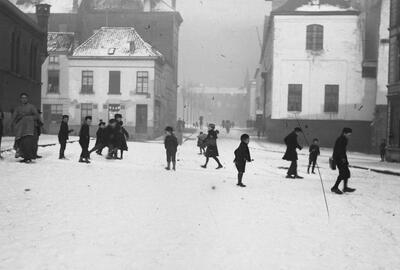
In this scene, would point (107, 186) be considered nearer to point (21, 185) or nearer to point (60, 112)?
point (21, 185)

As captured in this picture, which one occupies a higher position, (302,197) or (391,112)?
(391,112)

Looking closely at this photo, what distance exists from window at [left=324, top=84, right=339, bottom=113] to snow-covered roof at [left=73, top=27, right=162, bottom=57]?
48.9ft

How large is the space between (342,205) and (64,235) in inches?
235

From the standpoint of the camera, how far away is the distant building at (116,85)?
136ft

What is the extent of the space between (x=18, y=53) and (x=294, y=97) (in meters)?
19.9

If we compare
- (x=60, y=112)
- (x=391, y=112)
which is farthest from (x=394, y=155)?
(x=60, y=112)

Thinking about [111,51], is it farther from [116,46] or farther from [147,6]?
[147,6]

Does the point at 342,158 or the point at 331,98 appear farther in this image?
the point at 331,98

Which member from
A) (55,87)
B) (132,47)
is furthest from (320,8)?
(55,87)

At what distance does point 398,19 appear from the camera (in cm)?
2536

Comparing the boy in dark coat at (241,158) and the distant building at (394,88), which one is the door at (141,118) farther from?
the boy in dark coat at (241,158)

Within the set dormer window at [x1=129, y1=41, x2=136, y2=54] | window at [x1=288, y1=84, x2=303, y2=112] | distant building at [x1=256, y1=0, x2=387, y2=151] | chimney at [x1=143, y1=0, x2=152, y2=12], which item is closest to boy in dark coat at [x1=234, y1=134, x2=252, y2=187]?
distant building at [x1=256, y1=0, x2=387, y2=151]

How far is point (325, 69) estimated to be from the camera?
36062 mm

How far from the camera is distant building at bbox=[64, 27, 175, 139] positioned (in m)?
41.4
